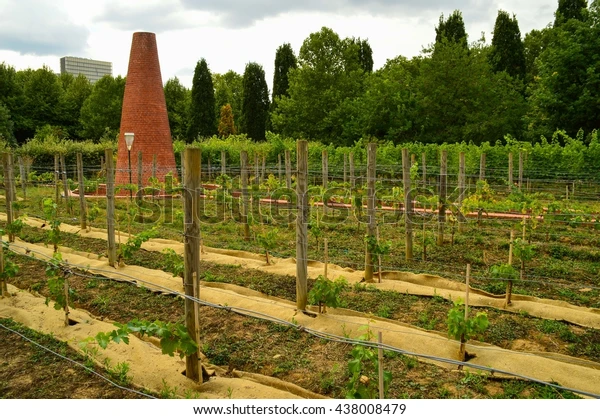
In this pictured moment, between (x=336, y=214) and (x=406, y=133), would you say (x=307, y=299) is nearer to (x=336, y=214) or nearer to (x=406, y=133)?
(x=336, y=214)

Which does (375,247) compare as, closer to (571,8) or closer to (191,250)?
(191,250)

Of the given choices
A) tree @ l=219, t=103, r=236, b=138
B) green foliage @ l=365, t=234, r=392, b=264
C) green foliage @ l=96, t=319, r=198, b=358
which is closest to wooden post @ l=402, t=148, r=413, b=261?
green foliage @ l=365, t=234, r=392, b=264

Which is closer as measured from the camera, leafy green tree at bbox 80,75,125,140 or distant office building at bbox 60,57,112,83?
leafy green tree at bbox 80,75,125,140

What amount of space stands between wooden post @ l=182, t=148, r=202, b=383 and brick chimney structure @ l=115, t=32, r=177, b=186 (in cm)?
1605

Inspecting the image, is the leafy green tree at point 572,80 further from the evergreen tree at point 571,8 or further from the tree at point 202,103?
the tree at point 202,103

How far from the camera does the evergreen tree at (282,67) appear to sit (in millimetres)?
38031

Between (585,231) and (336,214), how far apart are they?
5.92 m

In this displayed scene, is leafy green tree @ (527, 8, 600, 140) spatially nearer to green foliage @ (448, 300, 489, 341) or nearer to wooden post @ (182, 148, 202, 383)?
green foliage @ (448, 300, 489, 341)

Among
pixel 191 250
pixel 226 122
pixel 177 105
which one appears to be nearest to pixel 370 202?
pixel 191 250

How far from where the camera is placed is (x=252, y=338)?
538 cm

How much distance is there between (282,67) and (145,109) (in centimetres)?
1996

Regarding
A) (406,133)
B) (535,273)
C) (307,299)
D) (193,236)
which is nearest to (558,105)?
(406,133)

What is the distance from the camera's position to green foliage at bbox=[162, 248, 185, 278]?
6633 mm
